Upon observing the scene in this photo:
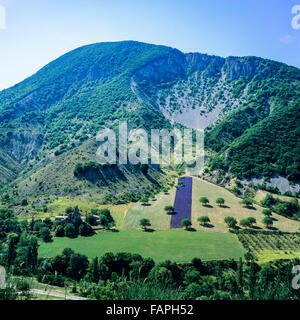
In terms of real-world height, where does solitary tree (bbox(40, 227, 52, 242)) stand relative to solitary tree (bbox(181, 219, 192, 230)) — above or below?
below

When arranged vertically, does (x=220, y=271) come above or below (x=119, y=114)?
below

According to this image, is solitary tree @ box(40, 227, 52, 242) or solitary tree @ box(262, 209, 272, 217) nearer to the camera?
solitary tree @ box(40, 227, 52, 242)

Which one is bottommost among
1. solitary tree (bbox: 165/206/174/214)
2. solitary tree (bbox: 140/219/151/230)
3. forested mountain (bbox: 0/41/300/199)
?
solitary tree (bbox: 140/219/151/230)

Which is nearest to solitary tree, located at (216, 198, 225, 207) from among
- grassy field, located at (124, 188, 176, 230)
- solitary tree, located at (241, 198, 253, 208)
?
solitary tree, located at (241, 198, 253, 208)

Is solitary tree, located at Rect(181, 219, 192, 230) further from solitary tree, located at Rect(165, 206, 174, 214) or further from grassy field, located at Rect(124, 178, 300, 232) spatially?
solitary tree, located at Rect(165, 206, 174, 214)
